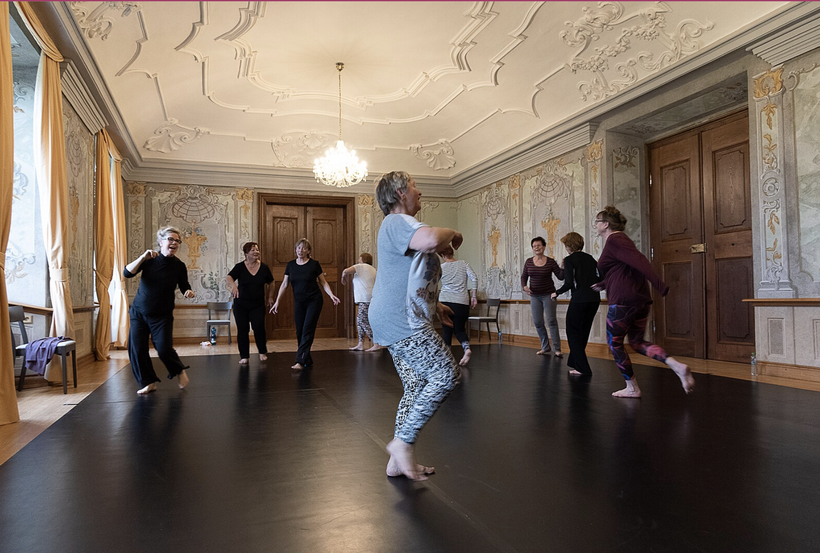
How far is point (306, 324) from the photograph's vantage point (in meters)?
6.23

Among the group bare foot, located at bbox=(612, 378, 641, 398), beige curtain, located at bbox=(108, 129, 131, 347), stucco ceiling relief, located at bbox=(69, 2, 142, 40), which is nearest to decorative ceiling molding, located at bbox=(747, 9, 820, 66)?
bare foot, located at bbox=(612, 378, 641, 398)

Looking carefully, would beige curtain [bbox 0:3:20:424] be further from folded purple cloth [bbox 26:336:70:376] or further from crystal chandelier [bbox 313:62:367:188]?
crystal chandelier [bbox 313:62:367:188]

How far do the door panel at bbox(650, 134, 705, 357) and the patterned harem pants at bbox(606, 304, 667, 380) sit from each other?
3423mm

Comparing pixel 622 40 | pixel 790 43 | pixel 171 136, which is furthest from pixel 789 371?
pixel 171 136

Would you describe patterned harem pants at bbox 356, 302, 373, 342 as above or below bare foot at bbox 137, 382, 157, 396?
above

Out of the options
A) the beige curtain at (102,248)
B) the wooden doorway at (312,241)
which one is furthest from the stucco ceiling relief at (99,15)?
the wooden doorway at (312,241)

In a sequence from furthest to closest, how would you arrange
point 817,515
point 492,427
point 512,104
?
point 512,104, point 492,427, point 817,515

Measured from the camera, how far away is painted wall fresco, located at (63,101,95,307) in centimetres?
607

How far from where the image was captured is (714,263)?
6.74m

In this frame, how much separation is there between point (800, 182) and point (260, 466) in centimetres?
539

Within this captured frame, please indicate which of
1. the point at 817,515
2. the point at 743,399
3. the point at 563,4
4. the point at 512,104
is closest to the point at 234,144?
the point at 512,104

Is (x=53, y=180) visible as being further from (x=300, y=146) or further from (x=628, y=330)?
(x=300, y=146)

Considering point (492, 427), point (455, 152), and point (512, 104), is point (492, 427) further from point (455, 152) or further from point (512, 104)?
point (455, 152)

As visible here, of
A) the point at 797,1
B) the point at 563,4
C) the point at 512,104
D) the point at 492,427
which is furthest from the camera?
the point at 512,104
